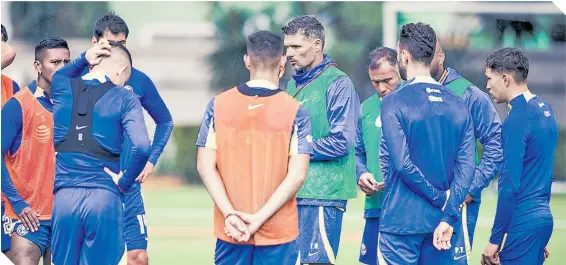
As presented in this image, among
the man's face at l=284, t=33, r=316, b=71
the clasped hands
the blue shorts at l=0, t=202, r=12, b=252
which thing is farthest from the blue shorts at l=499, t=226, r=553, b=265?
the blue shorts at l=0, t=202, r=12, b=252

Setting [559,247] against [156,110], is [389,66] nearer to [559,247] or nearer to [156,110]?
[156,110]

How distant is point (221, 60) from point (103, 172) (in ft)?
46.8

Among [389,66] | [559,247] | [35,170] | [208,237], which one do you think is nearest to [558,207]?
[559,247]

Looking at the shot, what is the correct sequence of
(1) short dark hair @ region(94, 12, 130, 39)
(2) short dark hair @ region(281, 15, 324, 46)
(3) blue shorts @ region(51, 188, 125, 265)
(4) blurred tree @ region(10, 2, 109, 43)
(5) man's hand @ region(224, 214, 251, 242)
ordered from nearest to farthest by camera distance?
(5) man's hand @ region(224, 214, 251, 242)
(3) blue shorts @ region(51, 188, 125, 265)
(2) short dark hair @ region(281, 15, 324, 46)
(1) short dark hair @ region(94, 12, 130, 39)
(4) blurred tree @ region(10, 2, 109, 43)

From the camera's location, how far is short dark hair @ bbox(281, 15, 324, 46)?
247 inches

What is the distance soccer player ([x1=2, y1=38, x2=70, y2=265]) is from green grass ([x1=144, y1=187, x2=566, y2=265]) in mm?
3534

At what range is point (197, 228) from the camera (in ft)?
→ 45.7

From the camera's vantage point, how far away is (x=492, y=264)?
5.82m

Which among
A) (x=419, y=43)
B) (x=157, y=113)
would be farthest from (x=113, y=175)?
(x=419, y=43)

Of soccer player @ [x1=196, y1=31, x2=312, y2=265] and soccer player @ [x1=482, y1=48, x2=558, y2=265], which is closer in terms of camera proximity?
soccer player @ [x1=196, y1=31, x2=312, y2=265]

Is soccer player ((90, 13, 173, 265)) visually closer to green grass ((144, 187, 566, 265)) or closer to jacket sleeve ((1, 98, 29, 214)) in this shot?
jacket sleeve ((1, 98, 29, 214))

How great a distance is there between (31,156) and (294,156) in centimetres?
234

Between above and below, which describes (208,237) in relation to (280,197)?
below

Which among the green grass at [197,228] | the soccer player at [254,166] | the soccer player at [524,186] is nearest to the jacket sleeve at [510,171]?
the soccer player at [524,186]
